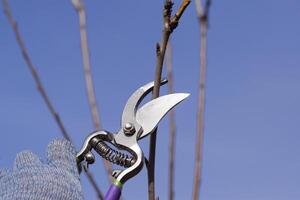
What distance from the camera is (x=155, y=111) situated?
2.45 ft

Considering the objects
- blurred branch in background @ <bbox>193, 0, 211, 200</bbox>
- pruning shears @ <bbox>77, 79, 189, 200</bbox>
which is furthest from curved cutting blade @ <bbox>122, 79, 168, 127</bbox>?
blurred branch in background @ <bbox>193, 0, 211, 200</bbox>

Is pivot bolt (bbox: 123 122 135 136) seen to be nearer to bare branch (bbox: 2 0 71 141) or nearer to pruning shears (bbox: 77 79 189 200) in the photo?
pruning shears (bbox: 77 79 189 200)

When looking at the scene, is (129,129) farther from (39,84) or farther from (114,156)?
(39,84)

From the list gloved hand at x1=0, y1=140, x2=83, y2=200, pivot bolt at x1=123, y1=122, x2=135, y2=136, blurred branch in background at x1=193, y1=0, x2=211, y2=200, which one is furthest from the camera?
blurred branch in background at x1=193, y1=0, x2=211, y2=200

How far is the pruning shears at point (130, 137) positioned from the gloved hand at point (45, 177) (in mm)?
36

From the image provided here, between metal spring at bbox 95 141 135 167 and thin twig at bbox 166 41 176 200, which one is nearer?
metal spring at bbox 95 141 135 167

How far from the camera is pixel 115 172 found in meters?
0.70

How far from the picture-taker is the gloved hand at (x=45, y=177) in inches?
24.4

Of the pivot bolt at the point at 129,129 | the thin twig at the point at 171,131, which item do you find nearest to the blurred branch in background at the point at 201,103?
the thin twig at the point at 171,131

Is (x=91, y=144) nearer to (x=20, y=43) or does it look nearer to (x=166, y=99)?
(x=166, y=99)

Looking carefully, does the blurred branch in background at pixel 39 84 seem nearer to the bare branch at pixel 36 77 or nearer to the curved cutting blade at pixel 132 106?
the bare branch at pixel 36 77

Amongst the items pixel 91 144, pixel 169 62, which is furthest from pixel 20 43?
pixel 91 144

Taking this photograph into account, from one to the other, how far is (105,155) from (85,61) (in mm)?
277

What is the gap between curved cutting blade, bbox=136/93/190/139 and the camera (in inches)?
29.3
